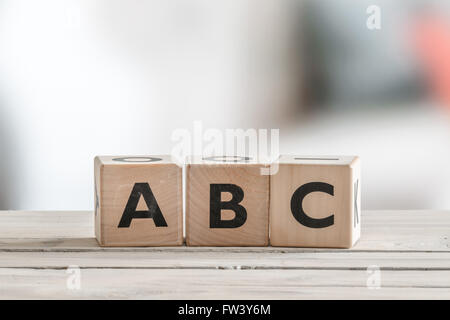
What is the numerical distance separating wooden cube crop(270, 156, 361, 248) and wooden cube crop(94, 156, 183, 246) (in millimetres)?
165

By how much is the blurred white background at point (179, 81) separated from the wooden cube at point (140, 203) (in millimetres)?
1499

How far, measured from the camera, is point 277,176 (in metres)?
1.06

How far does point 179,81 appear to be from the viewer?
256 centimetres

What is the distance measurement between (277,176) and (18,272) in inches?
16.9

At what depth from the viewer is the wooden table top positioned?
0.81 meters

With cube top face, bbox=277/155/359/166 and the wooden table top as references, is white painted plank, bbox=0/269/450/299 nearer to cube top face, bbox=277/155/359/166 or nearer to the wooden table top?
the wooden table top

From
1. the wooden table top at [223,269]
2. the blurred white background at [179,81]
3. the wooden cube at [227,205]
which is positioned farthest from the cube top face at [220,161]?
the blurred white background at [179,81]

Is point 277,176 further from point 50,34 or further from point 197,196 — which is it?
point 50,34

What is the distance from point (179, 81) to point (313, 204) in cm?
158

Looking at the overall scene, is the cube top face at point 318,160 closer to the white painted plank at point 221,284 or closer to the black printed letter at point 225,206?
the black printed letter at point 225,206

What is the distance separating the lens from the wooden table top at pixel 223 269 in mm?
814

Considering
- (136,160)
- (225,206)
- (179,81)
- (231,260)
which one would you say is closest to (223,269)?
(231,260)

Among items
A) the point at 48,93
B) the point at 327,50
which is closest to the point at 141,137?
the point at 48,93

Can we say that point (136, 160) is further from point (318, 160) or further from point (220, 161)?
point (318, 160)
